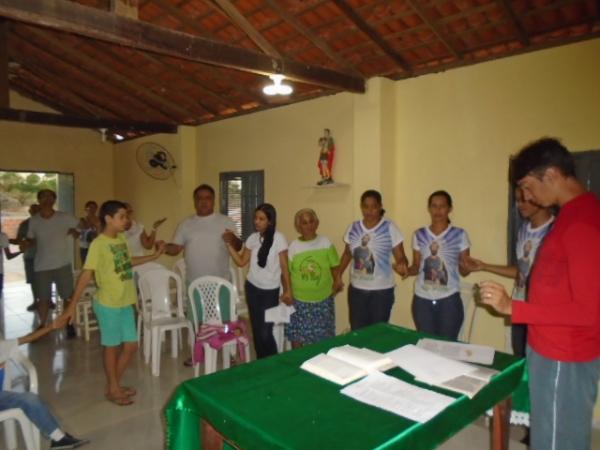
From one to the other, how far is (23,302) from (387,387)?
6.56m

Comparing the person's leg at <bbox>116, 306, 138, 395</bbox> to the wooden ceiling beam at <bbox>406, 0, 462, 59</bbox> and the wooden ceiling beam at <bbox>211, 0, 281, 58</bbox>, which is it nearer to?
the wooden ceiling beam at <bbox>211, 0, 281, 58</bbox>

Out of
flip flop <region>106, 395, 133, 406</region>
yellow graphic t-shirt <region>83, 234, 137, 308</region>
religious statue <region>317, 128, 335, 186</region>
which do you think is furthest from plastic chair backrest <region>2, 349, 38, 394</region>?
religious statue <region>317, 128, 335, 186</region>

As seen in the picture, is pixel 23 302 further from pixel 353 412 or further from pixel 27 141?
pixel 353 412

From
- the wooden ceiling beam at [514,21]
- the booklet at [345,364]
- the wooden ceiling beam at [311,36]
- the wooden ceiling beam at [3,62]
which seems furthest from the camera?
the wooden ceiling beam at [3,62]

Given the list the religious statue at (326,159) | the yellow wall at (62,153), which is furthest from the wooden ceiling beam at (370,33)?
the yellow wall at (62,153)

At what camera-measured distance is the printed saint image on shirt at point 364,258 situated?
3.17 meters

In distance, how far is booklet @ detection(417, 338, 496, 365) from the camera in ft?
5.74

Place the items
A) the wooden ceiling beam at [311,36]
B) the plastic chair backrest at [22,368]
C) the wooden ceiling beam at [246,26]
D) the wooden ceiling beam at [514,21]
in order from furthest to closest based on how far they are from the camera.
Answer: the wooden ceiling beam at [246,26] → the wooden ceiling beam at [311,36] → the wooden ceiling beam at [514,21] → the plastic chair backrest at [22,368]

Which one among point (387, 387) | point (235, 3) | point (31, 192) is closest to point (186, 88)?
point (235, 3)

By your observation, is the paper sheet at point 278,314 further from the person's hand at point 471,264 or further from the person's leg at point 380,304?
the person's hand at point 471,264

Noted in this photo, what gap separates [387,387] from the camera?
1.46m

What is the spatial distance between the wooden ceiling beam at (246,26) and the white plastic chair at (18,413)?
9.23ft

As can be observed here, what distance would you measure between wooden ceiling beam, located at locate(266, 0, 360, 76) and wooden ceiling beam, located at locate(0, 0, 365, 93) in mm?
208

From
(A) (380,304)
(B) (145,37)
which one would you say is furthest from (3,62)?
(A) (380,304)
